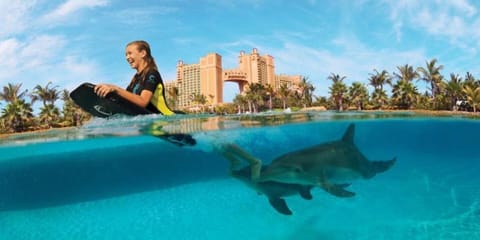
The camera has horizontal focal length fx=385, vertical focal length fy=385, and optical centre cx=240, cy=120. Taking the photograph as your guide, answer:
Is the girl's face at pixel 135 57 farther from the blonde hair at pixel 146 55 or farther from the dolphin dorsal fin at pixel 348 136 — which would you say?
the dolphin dorsal fin at pixel 348 136

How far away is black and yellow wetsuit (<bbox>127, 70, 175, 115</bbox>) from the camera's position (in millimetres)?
7582

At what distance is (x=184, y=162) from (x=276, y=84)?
120 m

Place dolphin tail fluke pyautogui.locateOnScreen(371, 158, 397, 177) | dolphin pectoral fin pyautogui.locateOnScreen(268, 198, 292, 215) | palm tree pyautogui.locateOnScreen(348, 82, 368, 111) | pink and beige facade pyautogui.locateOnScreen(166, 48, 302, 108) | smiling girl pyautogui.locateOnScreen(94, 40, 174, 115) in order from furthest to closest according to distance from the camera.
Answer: pink and beige facade pyautogui.locateOnScreen(166, 48, 302, 108) < palm tree pyautogui.locateOnScreen(348, 82, 368, 111) < dolphin tail fluke pyautogui.locateOnScreen(371, 158, 397, 177) < smiling girl pyautogui.locateOnScreen(94, 40, 174, 115) < dolphin pectoral fin pyautogui.locateOnScreen(268, 198, 292, 215)

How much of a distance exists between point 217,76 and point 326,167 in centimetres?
10846

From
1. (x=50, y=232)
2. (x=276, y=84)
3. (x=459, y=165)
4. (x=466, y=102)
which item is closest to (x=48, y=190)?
(x=50, y=232)

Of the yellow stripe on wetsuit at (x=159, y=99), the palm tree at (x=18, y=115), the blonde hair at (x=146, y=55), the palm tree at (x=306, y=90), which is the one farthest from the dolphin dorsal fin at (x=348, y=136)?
the palm tree at (x=306, y=90)

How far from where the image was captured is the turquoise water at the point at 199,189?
9414 mm

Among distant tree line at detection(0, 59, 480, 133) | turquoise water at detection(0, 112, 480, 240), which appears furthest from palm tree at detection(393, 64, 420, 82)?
turquoise water at detection(0, 112, 480, 240)

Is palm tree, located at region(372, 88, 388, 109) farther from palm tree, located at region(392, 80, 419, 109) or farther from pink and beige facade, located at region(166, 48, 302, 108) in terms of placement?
pink and beige facade, located at region(166, 48, 302, 108)

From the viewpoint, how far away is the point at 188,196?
38.5ft

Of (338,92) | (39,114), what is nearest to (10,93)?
(39,114)

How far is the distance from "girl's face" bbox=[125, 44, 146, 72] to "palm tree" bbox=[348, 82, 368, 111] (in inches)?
2143

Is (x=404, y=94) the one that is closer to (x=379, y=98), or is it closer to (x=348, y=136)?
(x=379, y=98)

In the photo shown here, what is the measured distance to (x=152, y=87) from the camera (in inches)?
300
